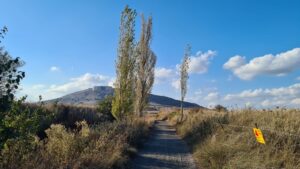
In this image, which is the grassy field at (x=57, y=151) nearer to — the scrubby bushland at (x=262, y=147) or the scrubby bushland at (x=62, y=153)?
the scrubby bushland at (x=62, y=153)

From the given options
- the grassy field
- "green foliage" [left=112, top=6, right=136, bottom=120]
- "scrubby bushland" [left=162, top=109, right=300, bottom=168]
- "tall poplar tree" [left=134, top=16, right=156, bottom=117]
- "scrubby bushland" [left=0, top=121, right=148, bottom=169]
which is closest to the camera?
the grassy field

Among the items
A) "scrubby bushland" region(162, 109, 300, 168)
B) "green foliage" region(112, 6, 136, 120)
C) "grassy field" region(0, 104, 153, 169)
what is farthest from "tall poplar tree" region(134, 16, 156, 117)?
"grassy field" region(0, 104, 153, 169)

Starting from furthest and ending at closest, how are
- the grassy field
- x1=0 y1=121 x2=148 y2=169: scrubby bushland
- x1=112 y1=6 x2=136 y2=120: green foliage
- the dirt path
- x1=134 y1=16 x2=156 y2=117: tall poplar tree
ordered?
1. x1=134 y1=16 x2=156 y2=117: tall poplar tree
2. x1=112 y1=6 x2=136 y2=120: green foliage
3. the dirt path
4. x1=0 y1=121 x2=148 y2=169: scrubby bushland
5. the grassy field

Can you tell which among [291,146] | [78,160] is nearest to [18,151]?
[78,160]

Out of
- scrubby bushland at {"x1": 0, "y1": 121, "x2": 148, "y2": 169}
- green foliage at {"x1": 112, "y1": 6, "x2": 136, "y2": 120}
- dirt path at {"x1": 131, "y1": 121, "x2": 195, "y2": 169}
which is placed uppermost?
green foliage at {"x1": 112, "y1": 6, "x2": 136, "y2": 120}

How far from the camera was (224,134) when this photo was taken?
16.2 m

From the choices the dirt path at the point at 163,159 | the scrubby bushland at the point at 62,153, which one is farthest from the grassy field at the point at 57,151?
the dirt path at the point at 163,159

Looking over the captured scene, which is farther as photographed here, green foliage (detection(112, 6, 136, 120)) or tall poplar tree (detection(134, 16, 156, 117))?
tall poplar tree (detection(134, 16, 156, 117))

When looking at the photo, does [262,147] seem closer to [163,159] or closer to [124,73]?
[163,159]

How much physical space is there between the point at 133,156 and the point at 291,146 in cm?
626

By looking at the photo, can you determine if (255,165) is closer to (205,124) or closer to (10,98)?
(10,98)

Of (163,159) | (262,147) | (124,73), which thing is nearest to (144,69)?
(124,73)

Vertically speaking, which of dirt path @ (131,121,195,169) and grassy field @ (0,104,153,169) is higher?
grassy field @ (0,104,153,169)

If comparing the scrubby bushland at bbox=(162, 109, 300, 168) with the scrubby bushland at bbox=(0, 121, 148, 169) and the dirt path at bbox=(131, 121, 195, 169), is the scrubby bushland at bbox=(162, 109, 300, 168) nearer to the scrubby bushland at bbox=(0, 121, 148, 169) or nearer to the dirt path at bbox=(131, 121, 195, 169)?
the dirt path at bbox=(131, 121, 195, 169)
